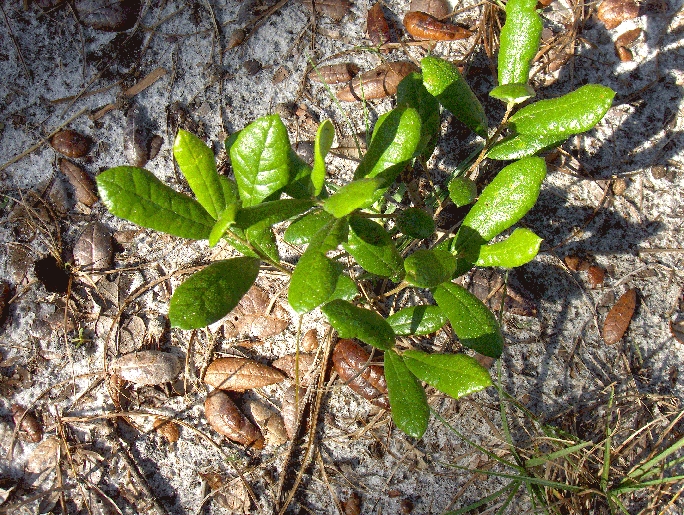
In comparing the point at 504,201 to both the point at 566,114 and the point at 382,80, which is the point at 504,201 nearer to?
the point at 566,114

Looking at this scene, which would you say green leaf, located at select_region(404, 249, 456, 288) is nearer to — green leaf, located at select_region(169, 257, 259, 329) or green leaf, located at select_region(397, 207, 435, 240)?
green leaf, located at select_region(397, 207, 435, 240)

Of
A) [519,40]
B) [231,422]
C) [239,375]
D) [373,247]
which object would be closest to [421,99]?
[519,40]

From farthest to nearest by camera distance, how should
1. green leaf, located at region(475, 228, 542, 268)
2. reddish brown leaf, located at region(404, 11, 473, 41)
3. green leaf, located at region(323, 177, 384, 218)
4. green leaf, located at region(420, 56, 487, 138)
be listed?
reddish brown leaf, located at region(404, 11, 473, 41) → green leaf, located at region(420, 56, 487, 138) → green leaf, located at region(475, 228, 542, 268) → green leaf, located at region(323, 177, 384, 218)

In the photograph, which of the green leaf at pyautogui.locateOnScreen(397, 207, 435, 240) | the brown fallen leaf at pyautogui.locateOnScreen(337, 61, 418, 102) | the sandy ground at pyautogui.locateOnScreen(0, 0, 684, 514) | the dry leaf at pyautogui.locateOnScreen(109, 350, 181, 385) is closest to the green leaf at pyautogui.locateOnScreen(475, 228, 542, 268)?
the green leaf at pyautogui.locateOnScreen(397, 207, 435, 240)

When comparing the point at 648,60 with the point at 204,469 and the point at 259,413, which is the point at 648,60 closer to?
the point at 259,413

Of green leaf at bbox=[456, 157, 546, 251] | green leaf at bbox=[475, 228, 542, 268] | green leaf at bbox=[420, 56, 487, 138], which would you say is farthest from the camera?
green leaf at bbox=[420, 56, 487, 138]

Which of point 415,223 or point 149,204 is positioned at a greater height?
point 149,204

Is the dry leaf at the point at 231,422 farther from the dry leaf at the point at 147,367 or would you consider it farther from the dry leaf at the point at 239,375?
the dry leaf at the point at 147,367
